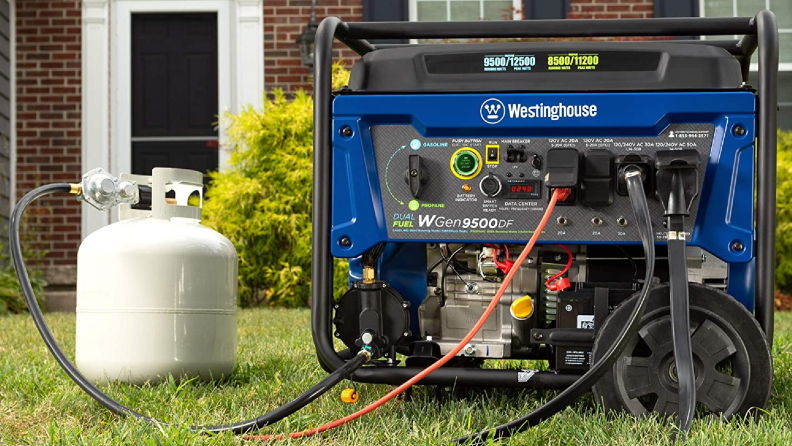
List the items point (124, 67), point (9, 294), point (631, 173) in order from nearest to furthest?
point (631, 173)
point (9, 294)
point (124, 67)

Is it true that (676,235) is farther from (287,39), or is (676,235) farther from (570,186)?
(287,39)

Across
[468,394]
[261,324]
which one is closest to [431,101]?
[468,394]

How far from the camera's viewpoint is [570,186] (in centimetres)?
203

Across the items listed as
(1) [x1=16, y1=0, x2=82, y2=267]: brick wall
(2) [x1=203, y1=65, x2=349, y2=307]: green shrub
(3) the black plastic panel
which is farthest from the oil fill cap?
(1) [x1=16, y1=0, x2=82, y2=267]: brick wall

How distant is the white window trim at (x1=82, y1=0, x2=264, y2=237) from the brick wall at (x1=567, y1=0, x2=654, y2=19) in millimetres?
2774

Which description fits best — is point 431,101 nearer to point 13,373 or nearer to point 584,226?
point 584,226

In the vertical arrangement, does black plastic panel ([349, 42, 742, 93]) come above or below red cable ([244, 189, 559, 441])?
above

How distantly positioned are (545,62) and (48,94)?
6662mm

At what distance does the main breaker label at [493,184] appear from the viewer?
6.88 ft

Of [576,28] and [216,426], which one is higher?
[576,28]

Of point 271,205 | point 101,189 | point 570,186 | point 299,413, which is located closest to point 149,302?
point 101,189

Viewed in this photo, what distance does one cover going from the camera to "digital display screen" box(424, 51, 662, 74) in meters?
2.13

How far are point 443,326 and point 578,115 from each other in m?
0.65

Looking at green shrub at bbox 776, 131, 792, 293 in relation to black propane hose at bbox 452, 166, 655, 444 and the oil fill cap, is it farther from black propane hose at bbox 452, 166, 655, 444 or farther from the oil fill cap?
black propane hose at bbox 452, 166, 655, 444
